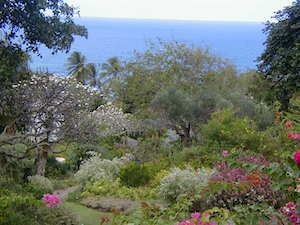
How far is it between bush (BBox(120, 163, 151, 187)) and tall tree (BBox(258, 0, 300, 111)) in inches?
256

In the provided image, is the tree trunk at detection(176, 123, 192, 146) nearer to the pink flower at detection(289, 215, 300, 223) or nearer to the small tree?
the small tree

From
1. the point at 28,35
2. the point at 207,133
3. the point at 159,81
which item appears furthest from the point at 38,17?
the point at 159,81

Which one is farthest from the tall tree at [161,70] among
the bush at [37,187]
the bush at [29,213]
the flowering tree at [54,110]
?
the bush at [29,213]

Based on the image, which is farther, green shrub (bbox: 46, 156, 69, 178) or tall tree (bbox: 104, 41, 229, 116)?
tall tree (bbox: 104, 41, 229, 116)

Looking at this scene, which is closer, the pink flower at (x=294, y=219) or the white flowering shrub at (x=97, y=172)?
the pink flower at (x=294, y=219)

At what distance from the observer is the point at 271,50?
14859mm

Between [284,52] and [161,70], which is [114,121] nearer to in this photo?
[161,70]

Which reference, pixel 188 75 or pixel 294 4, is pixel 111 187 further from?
pixel 188 75

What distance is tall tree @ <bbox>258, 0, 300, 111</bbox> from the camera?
548 inches

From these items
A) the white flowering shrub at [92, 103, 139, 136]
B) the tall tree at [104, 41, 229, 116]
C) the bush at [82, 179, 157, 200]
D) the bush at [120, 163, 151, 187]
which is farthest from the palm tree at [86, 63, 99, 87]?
the bush at [82, 179, 157, 200]

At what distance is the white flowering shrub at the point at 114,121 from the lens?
1775 cm

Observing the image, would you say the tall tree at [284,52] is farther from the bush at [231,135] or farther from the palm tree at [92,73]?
the palm tree at [92,73]

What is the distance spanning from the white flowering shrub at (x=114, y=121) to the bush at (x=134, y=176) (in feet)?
23.7

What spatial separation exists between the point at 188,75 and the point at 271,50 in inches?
224
